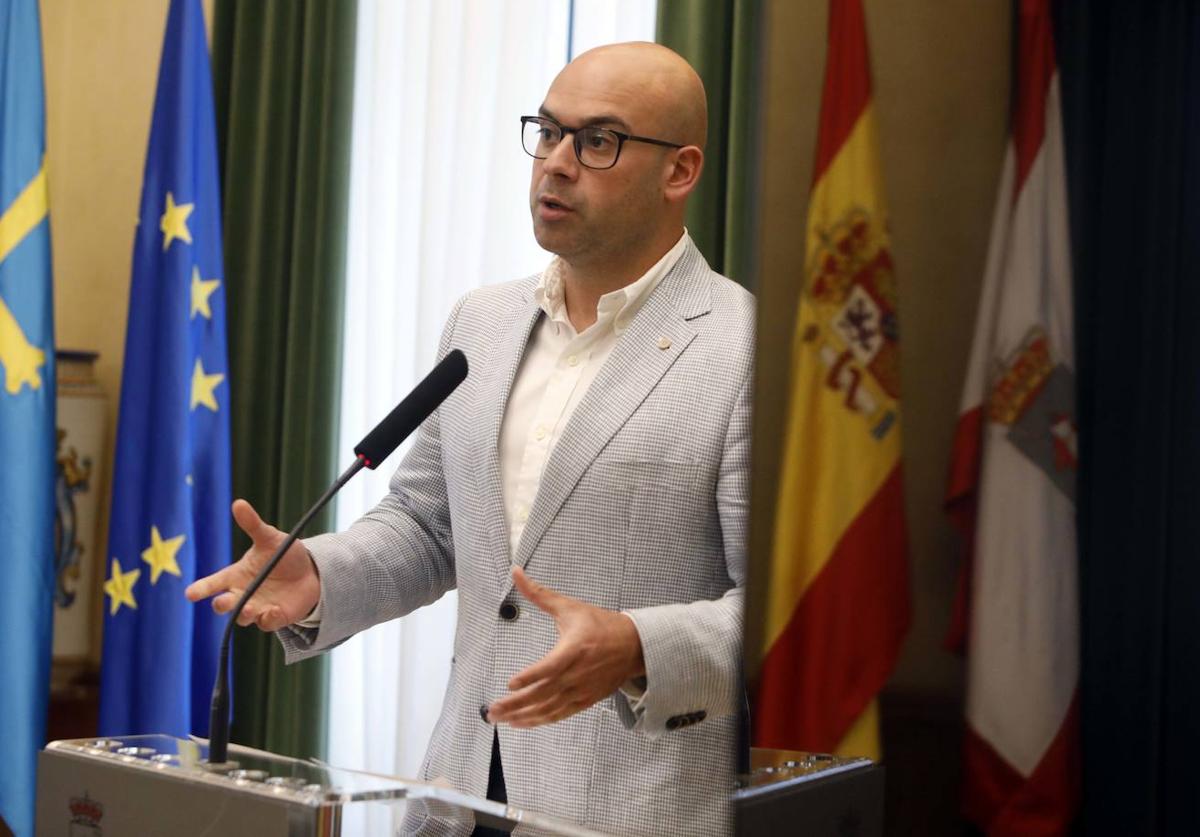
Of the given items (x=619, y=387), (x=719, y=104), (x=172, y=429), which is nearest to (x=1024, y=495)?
(x=619, y=387)

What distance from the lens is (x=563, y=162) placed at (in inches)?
74.4

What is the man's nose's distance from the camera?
1.89 metres

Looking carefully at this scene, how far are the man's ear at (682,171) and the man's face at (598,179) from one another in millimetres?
17

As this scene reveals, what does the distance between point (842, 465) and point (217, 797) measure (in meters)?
0.93

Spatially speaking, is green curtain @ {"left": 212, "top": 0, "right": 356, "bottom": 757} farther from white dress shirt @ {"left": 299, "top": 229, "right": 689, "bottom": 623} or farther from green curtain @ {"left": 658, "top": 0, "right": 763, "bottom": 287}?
white dress shirt @ {"left": 299, "top": 229, "right": 689, "bottom": 623}

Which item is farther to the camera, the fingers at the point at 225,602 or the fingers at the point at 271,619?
the fingers at the point at 271,619

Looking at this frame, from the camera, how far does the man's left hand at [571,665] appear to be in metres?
1.18

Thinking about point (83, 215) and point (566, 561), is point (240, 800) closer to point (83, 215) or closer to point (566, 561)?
point (566, 561)

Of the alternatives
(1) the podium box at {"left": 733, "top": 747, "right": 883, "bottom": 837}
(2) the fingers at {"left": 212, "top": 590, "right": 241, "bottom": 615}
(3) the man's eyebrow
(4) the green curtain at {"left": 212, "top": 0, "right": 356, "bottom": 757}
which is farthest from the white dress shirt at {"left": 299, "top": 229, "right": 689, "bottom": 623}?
(1) the podium box at {"left": 733, "top": 747, "right": 883, "bottom": 837}

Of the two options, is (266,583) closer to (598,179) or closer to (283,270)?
(598,179)

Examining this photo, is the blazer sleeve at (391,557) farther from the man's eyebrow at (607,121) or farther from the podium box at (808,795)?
the podium box at (808,795)

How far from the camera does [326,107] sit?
307 centimetres

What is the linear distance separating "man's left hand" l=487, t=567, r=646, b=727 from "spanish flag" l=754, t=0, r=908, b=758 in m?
0.93

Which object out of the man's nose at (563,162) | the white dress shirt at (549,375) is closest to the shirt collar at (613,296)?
the white dress shirt at (549,375)
